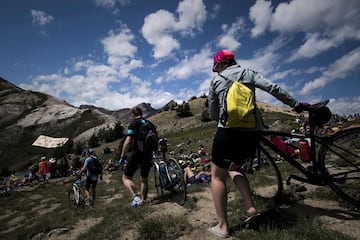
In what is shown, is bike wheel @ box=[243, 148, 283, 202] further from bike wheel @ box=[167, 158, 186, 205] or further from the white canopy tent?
the white canopy tent

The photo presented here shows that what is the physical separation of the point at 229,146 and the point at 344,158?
1.93m

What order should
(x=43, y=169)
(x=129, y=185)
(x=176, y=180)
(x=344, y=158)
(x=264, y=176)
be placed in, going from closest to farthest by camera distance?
(x=344, y=158) → (x=264, y=176) → (x=129, y=185) → (x=176, y=180) → (x=43, y=169)

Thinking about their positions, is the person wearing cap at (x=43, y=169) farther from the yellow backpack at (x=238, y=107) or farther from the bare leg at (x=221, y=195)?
the yellow backpack at (x=238, y=107)

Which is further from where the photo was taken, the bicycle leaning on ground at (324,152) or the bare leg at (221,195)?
the bicycle leaning on ground at (324,152)

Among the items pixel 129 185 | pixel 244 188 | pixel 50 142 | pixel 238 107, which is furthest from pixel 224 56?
pixel 50 142

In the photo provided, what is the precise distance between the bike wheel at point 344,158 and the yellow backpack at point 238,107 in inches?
55.9

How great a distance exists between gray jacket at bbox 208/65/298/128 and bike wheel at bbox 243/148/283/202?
139 cm

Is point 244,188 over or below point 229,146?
below

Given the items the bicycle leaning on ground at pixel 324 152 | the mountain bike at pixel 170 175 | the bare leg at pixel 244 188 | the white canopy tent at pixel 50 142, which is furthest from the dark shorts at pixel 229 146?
the white canopy tent at pixel 50 142

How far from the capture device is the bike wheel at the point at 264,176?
4930 mm

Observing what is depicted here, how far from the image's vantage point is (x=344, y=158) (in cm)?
414

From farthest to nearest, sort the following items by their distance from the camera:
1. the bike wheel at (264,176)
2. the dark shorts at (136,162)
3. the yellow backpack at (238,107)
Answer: the dark shorts at (136,162) → the bike wheel at (264,176) → the yellow backpack at (238,107)

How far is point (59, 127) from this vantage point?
338 feet

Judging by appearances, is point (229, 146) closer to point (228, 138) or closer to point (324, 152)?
point (228, 138)
